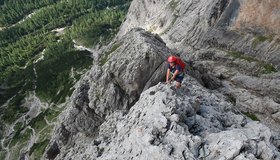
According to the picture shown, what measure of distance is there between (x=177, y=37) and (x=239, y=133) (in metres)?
67.7

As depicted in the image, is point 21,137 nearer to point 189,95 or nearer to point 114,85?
point 114,85

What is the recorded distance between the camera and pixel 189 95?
36.5 m

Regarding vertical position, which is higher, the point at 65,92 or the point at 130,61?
the point at 130,61

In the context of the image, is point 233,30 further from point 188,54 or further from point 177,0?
point 177,0

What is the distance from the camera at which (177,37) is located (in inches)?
3652

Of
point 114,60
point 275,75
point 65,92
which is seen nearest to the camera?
point 114,60

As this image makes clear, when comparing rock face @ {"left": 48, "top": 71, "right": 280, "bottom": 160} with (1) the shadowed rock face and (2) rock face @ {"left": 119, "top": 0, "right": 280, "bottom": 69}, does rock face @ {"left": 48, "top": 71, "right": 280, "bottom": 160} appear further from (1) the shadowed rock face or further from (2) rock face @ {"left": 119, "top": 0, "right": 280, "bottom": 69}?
(1) the shadowed rock face

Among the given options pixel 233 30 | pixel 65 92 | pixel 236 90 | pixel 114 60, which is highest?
pixel 114 60

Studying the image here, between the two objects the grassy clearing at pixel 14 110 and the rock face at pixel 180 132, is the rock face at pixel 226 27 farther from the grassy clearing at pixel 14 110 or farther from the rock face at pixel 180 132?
the grassy clearing at pixel 14 110

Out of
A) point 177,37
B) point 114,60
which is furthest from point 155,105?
point 177,37

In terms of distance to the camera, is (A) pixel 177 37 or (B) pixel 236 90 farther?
(A) pixel 177 37

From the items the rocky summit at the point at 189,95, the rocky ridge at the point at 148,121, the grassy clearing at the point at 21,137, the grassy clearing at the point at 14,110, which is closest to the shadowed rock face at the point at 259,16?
the rocky summit at the point at 189,95

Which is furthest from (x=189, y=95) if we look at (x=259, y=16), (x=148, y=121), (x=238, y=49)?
(x=259, y=16)

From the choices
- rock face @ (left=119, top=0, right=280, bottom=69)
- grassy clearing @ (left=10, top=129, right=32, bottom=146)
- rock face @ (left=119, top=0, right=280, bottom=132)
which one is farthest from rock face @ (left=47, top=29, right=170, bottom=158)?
→ grassy clearing @ (left=10, top=129, right=32, bottom=146)
